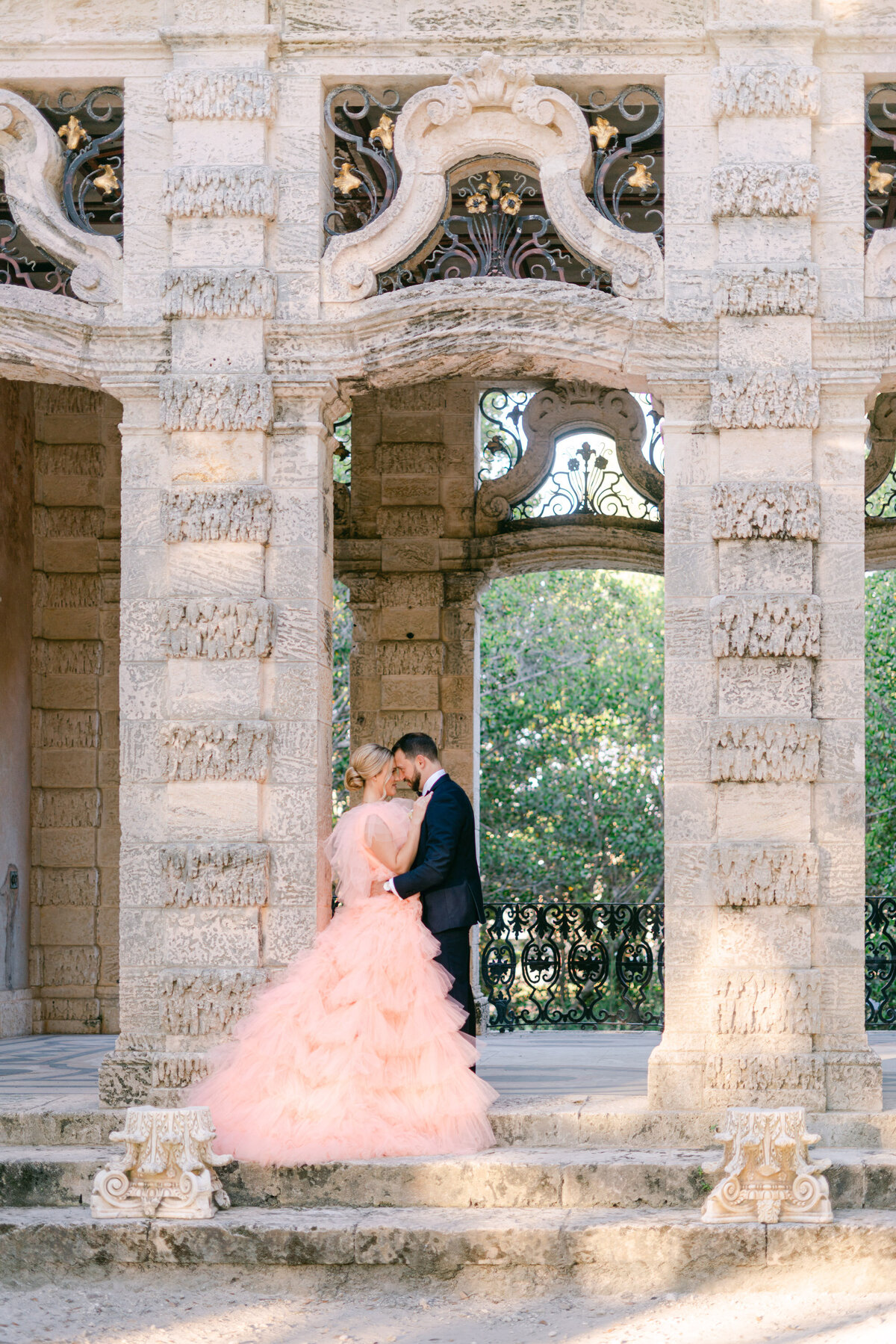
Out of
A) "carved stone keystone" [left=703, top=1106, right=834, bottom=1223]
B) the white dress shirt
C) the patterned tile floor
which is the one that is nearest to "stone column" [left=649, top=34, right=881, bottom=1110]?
the patterned tile floor

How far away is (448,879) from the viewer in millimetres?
8383

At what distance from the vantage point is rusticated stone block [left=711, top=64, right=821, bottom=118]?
862 cm

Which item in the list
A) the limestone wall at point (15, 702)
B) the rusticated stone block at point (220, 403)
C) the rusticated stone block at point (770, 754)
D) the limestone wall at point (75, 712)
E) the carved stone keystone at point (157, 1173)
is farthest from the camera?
the limestone wall at point (75, 712)

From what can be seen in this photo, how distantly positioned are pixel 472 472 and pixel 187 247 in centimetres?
559

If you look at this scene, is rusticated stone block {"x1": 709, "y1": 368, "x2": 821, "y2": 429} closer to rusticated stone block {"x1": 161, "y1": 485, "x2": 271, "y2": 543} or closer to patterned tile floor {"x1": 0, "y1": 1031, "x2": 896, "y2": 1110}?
rusticated stone block {"x1": 161, "y1": 485, "x2": 271, "y2": 543}

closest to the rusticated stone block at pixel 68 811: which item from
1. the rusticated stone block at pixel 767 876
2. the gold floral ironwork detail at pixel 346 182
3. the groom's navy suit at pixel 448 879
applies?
the groom's navy suit at pixel 448 879

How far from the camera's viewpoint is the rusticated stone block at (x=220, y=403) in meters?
8.72

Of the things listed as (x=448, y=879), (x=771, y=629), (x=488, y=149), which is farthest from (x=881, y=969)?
(x=488, y=149)

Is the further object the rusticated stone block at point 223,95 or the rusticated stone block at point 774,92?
the rusticated stone block at point 223,95

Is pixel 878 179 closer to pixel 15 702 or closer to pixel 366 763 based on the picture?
pixel 366 763

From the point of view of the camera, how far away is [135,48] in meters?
9.00

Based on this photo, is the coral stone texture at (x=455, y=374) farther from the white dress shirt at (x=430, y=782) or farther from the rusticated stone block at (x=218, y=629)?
the white dress shirt at (x=430, y=782)

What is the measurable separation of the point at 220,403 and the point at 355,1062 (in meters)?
3.47

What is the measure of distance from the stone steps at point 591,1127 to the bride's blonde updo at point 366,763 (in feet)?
5.83
